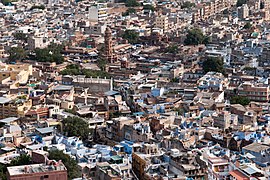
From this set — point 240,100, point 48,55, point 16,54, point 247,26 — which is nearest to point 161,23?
Result: point 247,26

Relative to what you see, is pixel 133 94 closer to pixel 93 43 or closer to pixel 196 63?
pixel 196 63

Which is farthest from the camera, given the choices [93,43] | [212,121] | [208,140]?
[93,43]

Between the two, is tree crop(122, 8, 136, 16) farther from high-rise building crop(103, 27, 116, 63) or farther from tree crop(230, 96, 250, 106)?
tree crop(230, 96, 250, 106)

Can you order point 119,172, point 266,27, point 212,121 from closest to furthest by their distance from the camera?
1. point 119,172
2. point 212,121
3. point 266,27

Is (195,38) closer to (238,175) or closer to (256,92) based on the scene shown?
(256,92)

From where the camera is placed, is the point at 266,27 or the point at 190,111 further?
the point at 266,27

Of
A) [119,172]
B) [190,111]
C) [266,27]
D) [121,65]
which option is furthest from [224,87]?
[266,27]

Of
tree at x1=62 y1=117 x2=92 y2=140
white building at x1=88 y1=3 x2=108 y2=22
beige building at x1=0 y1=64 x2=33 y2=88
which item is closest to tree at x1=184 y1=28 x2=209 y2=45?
white building at x1=88 y1=3 x2=108 y2=22

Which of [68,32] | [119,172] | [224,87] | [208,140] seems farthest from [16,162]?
[68,32]
